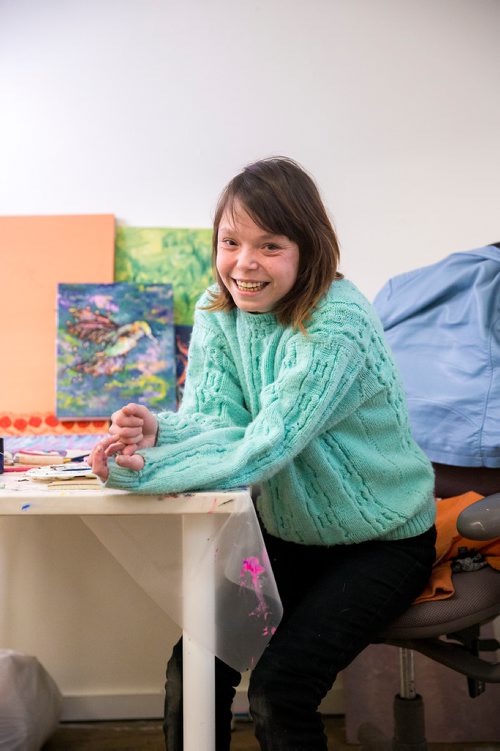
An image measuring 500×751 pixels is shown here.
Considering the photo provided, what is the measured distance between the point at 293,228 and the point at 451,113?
1.03 m

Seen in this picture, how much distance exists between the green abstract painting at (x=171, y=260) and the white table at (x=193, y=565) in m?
0.94

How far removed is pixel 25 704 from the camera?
5.45 ft

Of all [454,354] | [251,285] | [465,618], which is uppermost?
[251,285]

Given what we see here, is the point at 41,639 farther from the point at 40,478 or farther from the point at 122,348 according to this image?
the point at 40,478

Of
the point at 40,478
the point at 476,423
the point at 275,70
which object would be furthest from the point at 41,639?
the point at 275,70

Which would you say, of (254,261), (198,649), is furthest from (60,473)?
(254,261)

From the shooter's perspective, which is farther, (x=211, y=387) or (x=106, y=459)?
(x=211, y=387)

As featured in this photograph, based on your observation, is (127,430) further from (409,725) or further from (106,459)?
(409,725)

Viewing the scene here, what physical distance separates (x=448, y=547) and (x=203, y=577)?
19.2 inches

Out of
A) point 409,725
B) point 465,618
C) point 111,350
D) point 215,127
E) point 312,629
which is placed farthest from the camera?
point 215,127

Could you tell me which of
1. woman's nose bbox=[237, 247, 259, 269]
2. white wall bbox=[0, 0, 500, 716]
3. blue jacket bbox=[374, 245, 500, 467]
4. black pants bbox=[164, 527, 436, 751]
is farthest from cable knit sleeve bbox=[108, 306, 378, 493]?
white wall bbox=[0, 0, 500, 716]

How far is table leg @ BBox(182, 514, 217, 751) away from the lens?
1040 millimetres

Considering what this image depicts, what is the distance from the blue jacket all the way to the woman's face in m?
0.53

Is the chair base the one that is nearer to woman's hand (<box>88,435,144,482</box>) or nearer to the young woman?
the young woman
